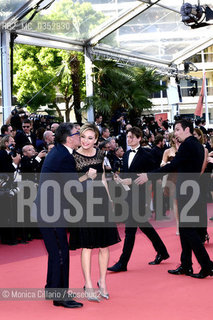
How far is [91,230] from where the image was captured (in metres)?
5.59

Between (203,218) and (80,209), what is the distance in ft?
7.27

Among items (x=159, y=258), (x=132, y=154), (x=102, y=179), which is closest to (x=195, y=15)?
(x=132, y=154)

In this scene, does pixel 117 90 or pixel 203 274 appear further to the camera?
pixel 117 90

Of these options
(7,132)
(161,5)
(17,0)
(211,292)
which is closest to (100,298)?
(211,292)

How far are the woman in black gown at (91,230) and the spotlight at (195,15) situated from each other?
949cm

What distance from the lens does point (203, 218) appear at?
7215 millimetres

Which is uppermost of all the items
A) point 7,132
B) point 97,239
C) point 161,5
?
point 161,5

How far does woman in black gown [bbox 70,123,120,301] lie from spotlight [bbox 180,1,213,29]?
9.49m

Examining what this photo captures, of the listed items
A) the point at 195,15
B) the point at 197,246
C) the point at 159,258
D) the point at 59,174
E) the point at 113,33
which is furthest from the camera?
the point at 113,33

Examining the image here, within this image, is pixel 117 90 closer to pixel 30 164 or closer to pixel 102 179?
pixel 30 164

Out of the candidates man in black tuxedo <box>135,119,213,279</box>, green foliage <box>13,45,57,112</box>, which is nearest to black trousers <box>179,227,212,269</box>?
man in black tuxedo <box>135,119,213,279</box>

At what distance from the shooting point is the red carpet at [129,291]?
5082 millimetres

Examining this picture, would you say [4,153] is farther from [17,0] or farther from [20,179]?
[17,0]

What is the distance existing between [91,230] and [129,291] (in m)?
0.90
